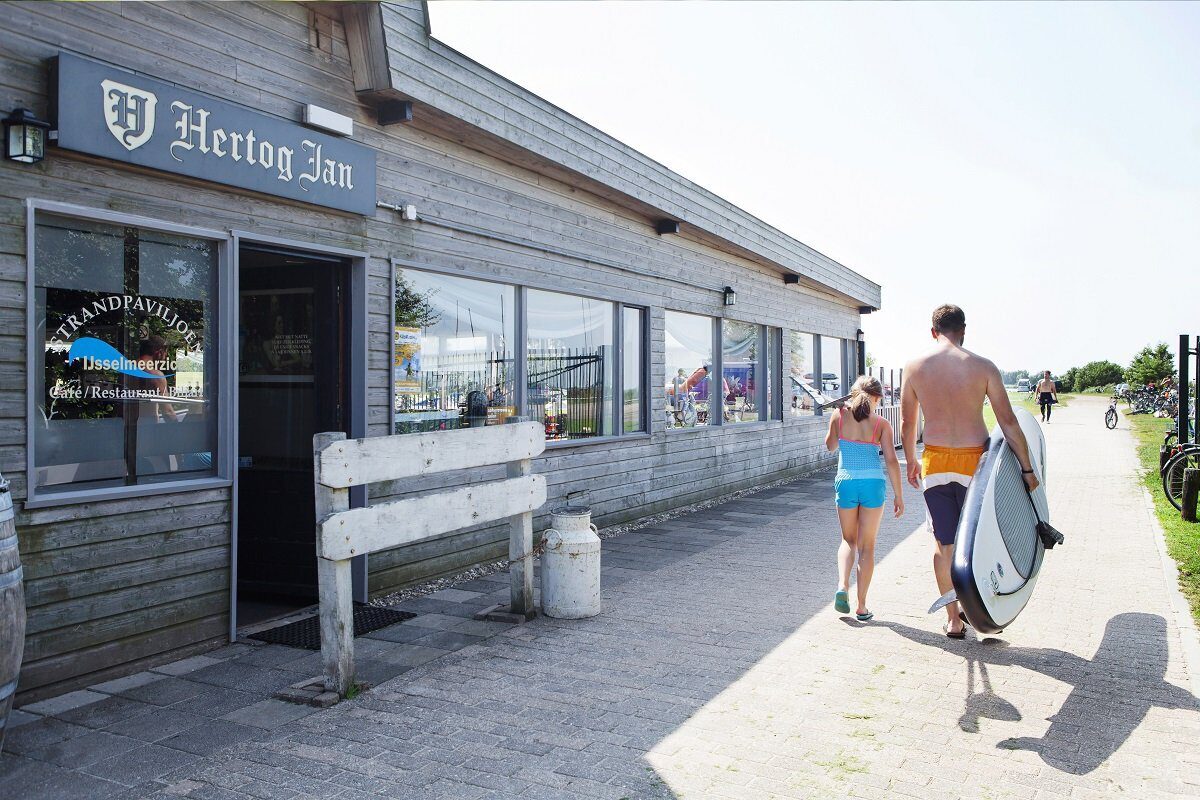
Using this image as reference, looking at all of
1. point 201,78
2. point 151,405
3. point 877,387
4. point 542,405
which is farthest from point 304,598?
point 877,387

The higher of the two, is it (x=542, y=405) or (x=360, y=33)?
(x=360, y=33)

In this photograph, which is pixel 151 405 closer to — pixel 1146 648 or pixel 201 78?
pixel 201 78

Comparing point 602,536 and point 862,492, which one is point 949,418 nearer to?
point 862,492

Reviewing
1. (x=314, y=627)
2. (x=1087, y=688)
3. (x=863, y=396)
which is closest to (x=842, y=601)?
(x=863, y=396)

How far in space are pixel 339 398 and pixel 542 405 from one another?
89.5 inches

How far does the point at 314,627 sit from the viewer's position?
5.49 meters

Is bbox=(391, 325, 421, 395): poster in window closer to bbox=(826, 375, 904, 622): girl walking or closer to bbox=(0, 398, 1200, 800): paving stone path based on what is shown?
bbox=(0, 398, 1200, 800): paving stone path

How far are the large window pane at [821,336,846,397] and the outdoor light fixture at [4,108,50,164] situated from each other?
13953 mm

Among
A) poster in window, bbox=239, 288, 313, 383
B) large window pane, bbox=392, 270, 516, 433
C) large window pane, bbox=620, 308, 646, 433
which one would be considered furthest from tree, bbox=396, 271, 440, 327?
large window pane, bbox=620, 308, 646, 433

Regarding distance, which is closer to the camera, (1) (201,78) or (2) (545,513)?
(1) (201,78)

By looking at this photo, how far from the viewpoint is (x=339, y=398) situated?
237 inches

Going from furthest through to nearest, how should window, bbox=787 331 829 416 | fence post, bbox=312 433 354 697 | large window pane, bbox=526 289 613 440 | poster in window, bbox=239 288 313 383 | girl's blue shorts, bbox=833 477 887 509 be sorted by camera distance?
1. window, bbox=787 331 829 416
2. large window pane, bbox=526 289 613 440
3. poster in window, bbox=239 288 313 383
4. girl's blue shorts, bbox=833 477 887 509
5. fence post, bbox=312 433 354 697

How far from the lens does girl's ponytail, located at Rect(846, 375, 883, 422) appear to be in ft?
18.1

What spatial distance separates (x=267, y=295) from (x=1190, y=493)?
877 centimetres
